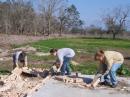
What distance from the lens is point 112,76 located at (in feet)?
37.9

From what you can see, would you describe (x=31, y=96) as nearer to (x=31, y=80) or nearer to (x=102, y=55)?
(x=102, y=55)

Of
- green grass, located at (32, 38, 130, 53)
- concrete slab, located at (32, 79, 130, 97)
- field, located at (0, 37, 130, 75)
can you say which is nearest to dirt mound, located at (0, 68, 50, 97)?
concrete slab, located at (32, 79, 130, 97)

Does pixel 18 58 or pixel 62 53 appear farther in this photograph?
pixel 18 58

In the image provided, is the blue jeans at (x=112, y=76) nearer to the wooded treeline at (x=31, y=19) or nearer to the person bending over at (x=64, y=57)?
the person bending over at (x=64, y=57)

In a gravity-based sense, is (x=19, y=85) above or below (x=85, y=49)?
above

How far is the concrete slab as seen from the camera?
10.3m

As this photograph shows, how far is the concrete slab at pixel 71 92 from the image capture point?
1034cm

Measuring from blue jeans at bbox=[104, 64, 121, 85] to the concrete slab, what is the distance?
43 centimetres

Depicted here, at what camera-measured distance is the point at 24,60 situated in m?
15.4

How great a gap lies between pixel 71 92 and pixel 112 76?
5.05ft

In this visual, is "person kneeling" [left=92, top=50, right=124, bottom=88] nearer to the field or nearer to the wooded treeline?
the field

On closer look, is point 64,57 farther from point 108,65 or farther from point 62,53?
point 108,65

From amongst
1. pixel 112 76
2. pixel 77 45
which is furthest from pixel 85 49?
pixel 112 76

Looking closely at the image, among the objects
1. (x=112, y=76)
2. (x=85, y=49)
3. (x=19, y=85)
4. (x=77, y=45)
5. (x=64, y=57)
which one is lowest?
(x=77, y=45)
